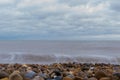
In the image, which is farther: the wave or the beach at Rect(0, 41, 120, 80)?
the wave

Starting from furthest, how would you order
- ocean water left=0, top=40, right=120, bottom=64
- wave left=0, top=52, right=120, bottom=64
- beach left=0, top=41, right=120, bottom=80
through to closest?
ocean water left=0, top=40, right=120, bottom=64
wave left=0, top=52, right=120, bottom=64
beach left=0, top=41, right=120, bottom=80

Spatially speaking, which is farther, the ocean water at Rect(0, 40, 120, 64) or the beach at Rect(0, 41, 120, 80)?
the ocean water at Rect(0, 40, 120, 64)

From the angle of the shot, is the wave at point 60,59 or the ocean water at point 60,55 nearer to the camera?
the wave at point 60,59

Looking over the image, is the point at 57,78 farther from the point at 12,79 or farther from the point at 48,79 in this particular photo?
the point at 12,79

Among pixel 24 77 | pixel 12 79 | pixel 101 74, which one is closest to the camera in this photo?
pixel 12 79

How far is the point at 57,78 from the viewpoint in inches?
171

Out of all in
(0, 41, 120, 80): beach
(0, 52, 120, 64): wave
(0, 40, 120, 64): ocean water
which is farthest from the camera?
(0, 40, 120, 64): ocean water

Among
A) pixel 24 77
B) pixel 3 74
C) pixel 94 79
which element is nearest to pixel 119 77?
pixel 94 79

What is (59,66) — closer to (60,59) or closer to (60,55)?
(60,59)

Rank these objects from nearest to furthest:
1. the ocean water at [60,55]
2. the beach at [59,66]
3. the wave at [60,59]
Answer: the beach at [59,66] < the wave at [60,59] < the ocean water at [60,55]

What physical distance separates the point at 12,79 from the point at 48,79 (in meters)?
0.66

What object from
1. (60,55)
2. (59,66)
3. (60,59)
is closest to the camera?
(59,66)

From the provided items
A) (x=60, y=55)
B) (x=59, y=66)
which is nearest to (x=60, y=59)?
(x=60, y=55)

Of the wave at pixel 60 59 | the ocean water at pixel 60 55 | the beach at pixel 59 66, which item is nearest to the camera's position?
the beach at pixel 59 66
